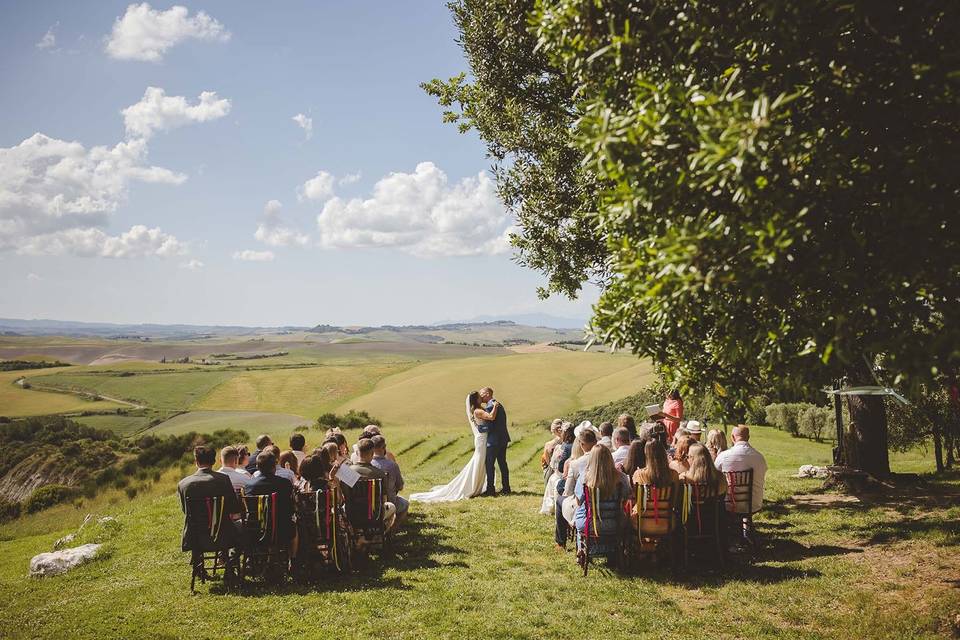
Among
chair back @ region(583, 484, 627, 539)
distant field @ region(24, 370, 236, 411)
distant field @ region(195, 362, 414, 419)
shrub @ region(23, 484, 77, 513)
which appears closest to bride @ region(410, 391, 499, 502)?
chair back @ region(583, 484, 627, 539)

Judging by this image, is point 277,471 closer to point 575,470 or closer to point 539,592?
point 539,592

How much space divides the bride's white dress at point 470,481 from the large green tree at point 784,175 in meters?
10.2

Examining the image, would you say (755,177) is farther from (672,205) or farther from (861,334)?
(861,334)

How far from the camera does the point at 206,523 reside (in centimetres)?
971

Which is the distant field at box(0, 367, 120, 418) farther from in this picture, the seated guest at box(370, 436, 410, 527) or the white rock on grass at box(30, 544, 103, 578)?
the seated guest at box(370, 436, 410, 527)

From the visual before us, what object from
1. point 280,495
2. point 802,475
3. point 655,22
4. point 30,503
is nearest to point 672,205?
point 655,22

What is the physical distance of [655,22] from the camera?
20.7 feet

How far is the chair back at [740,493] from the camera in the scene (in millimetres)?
10469

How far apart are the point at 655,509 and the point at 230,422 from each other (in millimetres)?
70464

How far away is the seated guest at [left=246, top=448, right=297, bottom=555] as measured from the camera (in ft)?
31.9

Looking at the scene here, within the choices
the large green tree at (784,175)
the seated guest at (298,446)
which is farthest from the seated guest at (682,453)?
the seated guest at (298,446)

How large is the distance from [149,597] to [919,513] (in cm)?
1430

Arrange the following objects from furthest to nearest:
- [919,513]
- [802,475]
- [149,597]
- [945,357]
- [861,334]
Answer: [802,475]
[919,513]
[149,597]
[861,334]
[945,357]

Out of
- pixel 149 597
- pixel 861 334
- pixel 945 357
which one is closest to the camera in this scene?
pixel 945 357
